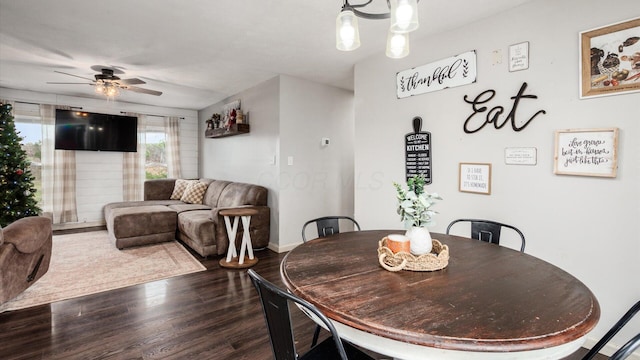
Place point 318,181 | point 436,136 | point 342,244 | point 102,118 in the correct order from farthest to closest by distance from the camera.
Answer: point 102,118 < point 318,181 < point 436,136 < point 342,244

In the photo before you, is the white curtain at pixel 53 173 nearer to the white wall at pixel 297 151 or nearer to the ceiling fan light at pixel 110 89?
the ceiling fan light at pixel 110 89

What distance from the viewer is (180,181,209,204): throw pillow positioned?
5.29m

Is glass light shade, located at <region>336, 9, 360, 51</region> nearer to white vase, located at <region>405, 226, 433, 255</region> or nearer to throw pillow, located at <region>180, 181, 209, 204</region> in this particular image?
white vase, located at <region>405, 226, 433, 255</region>

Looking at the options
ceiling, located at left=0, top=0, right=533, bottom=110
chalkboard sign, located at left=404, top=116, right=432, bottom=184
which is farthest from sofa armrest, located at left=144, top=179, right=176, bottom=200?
chalkboard sign, located at left=404, top=116, right=432, bottom=184

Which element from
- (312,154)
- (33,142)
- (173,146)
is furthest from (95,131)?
(312,154)

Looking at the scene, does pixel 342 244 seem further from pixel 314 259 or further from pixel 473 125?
pixel 473 125

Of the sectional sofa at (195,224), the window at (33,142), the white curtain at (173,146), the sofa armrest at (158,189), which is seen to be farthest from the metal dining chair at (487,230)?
the window at (33,142)

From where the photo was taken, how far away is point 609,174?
1.79m

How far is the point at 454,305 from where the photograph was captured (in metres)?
0.99

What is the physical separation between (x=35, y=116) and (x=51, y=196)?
1360 mm

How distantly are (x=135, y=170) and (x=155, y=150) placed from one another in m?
0.56

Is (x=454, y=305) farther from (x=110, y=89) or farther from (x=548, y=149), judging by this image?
(x=110, y=89)

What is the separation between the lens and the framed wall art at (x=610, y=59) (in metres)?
1.71

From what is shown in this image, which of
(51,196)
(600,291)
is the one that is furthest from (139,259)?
(600,291)
